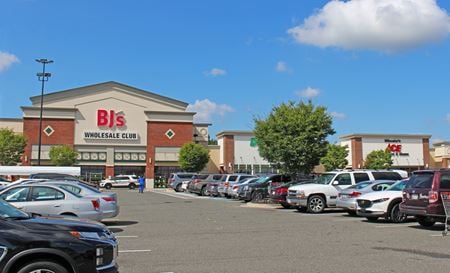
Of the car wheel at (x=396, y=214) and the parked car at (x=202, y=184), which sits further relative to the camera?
the parked car at (x=202, y=184)

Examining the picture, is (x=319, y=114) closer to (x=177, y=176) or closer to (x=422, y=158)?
(x=177, y=176)

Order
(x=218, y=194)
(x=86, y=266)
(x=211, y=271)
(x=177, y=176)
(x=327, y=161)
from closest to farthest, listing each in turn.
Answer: (x=86, y=266) → (x=211, y=271) → (x=218, y=194) → (x=177, y=176) → (x=327, y=161)

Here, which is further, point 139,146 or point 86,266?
point 139,146

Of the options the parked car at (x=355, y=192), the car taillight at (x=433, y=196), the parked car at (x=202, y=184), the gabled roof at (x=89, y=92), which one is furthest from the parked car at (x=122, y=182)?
the car taillight at (x=433, y=196)

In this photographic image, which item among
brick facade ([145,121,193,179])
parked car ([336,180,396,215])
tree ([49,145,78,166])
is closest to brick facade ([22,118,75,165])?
tree ([49,145,78,166])

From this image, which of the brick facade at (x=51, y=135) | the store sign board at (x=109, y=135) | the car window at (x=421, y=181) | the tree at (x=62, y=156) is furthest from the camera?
the store sign board at (x=109, y=135)

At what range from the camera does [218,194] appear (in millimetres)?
38531

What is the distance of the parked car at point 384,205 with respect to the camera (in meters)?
16.7

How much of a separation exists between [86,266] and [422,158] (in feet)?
299

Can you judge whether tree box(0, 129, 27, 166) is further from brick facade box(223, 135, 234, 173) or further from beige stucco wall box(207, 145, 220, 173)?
brick facade box(223, 135, 234, 173)

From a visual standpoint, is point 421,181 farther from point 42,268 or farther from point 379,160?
point 379,160

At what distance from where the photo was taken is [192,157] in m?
69.1

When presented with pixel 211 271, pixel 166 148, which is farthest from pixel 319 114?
pixel 166 148

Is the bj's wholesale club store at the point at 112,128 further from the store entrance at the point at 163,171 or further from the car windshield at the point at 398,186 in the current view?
the car windshield at the point at 398,186
